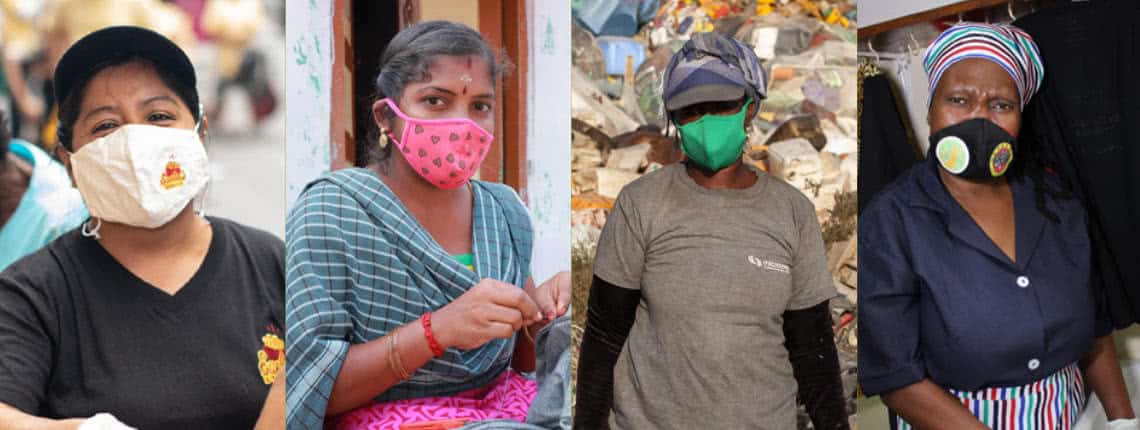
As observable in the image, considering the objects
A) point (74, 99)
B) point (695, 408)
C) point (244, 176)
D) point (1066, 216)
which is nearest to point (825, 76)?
point (1066, 216)

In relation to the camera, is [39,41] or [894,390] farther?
[894,390]

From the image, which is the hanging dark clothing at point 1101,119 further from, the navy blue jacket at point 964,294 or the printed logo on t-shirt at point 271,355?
the printed logo on t-shirt at point 271,355

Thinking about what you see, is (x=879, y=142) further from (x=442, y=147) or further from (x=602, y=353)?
(x=442, y=147)

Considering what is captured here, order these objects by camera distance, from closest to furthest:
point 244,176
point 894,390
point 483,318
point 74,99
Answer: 1. point 74,99
2. point 244,176
3. point 483,318
4. point 894,390

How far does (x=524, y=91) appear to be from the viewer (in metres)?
2.69

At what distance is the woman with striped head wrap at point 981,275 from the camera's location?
9.09 feet

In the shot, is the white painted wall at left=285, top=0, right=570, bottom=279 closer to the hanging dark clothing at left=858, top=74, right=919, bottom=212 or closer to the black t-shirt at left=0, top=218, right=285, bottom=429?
the black t-shirt at left=0, top=218, right=285, bottom=429

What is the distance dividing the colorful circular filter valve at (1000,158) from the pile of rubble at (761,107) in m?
0.40

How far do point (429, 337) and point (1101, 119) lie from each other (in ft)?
6.90

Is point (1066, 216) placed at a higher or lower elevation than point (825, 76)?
lower

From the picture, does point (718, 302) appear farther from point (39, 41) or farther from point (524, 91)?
point (39, 41)

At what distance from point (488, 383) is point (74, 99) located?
1.28 metres

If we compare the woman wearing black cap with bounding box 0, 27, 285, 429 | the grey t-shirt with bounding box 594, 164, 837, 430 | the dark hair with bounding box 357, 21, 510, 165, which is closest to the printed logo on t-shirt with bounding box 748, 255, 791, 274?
the grey t-shirt with bounding box 594, 164, 837, 430

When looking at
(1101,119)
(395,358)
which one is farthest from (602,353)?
(1101,119)
